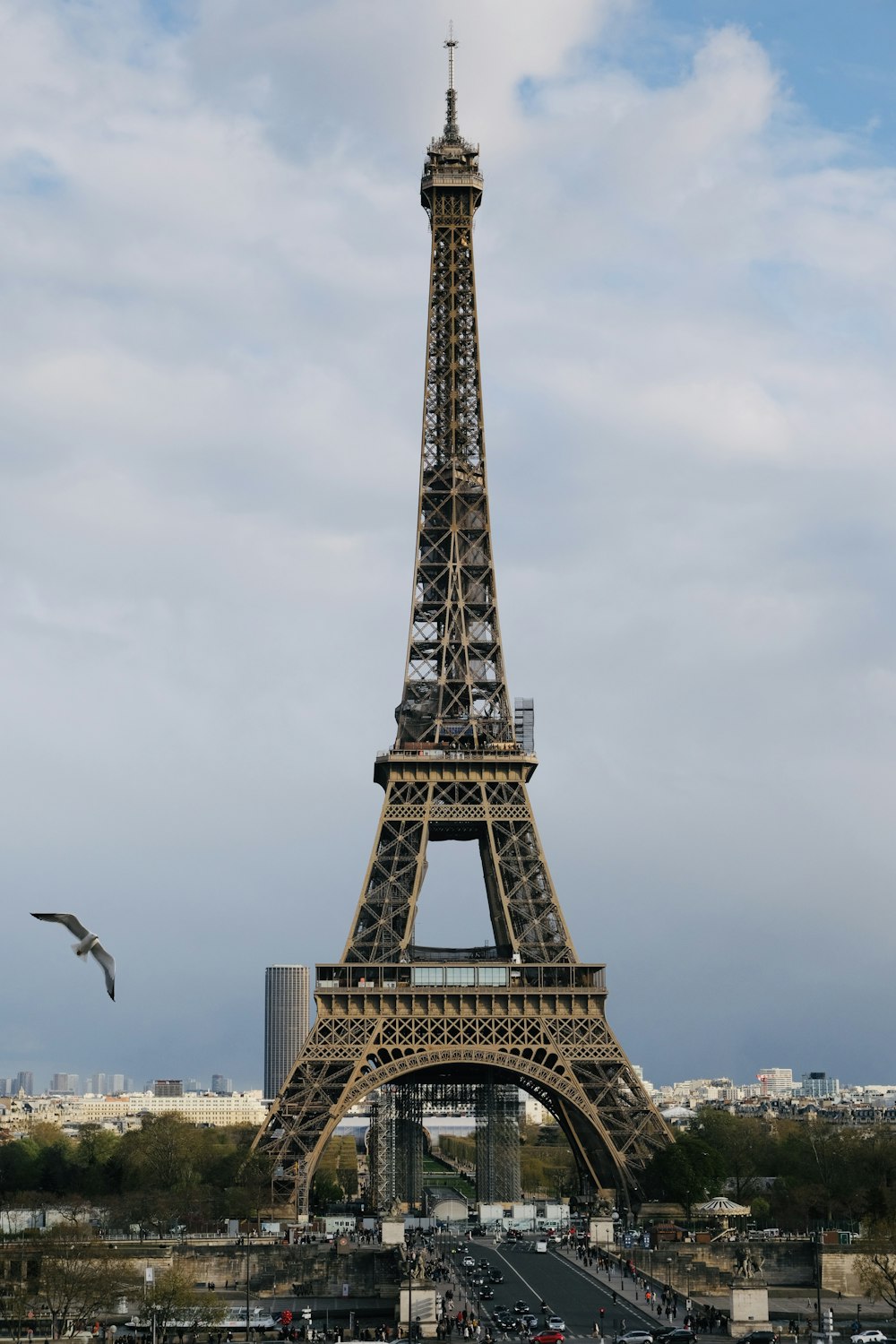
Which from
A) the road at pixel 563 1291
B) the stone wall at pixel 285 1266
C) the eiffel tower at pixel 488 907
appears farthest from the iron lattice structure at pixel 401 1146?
the stone wall at pixel 285 1266

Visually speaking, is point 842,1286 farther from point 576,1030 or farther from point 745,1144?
point 745,1144

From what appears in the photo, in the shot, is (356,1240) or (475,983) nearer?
(356,1240)

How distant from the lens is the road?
235 ft

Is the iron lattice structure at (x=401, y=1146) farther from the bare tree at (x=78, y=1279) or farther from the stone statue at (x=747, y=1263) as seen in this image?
the bare tree at (x=78, y=1279)

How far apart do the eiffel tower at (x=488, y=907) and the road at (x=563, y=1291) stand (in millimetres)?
10307

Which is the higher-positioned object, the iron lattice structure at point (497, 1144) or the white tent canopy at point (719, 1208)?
the iron lattice structure at point (497, 1144)

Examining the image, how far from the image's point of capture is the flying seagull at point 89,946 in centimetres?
3186

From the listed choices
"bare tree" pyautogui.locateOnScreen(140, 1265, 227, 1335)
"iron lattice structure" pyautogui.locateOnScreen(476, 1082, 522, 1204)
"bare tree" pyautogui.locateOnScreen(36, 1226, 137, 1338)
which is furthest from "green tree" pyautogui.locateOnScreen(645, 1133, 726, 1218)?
"bare tree" pyautogui.locateOnScreen(140, 1265, 227, 1335)

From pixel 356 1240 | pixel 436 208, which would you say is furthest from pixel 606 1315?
pixel 436 208

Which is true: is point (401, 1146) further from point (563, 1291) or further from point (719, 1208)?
point (563, 1291)

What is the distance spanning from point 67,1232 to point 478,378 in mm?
56121

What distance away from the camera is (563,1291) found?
78750 mm

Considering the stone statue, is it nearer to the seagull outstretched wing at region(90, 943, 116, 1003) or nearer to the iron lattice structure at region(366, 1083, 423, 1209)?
the iron lattice structure at region(366, 1083, 423, 1209)

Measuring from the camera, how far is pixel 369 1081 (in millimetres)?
99750
